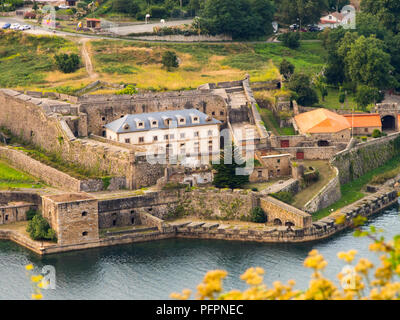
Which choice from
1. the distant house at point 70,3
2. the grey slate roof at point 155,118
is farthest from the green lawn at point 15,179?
the distant house at point 70,3

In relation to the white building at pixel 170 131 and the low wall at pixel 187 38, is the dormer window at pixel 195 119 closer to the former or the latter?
the white building at pixel 170 131

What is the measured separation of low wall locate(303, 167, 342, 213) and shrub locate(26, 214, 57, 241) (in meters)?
17.1

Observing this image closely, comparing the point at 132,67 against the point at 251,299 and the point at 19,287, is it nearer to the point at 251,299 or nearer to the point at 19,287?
the point at 19,287

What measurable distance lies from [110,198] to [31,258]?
7466 millimetres

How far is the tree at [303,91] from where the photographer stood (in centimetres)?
9069

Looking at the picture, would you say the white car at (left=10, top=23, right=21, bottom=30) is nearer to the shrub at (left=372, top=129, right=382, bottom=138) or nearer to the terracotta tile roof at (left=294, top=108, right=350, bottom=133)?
the terracotta tile roof at (left=294, top=108, right=350, bottom=133)

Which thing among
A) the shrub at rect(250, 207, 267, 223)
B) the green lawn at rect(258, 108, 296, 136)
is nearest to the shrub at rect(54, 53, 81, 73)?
the green lawn at rect(258, 108, 296, 136)

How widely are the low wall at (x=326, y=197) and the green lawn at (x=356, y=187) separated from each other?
32 centimetres

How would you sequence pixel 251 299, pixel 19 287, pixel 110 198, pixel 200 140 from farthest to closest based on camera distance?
pixel 200 140
pixel 110 198
pixel 19 287
pixel 251 299

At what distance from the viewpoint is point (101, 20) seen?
106312mm

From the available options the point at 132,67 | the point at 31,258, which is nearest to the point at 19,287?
the point at 31,258

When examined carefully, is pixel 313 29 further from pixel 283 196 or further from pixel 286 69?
pixel 283 196

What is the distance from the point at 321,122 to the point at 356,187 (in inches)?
302

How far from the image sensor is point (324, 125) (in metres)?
81.9
